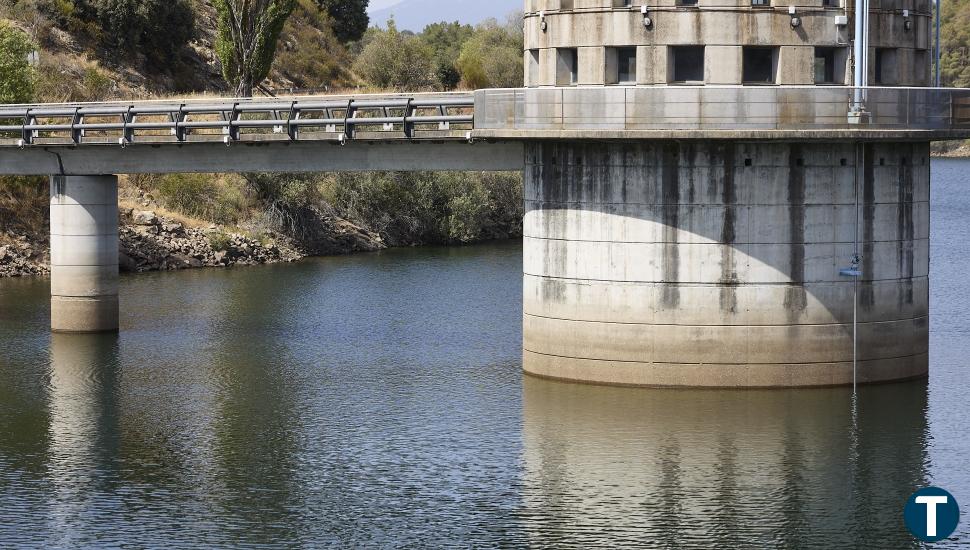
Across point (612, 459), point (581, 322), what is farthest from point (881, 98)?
Answer: point (612, 459)

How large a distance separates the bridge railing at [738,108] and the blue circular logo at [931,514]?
11933 mm

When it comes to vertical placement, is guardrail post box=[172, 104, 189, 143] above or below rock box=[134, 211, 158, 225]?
above

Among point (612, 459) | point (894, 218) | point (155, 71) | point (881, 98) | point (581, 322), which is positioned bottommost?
point (612, 459)

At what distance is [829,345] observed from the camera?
4309 cm

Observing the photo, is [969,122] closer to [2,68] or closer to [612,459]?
[612,459]

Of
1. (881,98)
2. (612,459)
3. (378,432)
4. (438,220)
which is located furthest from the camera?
(438,220)

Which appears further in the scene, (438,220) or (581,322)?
(438,220)

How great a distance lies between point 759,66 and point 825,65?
1.97m

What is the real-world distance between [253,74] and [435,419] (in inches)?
2332

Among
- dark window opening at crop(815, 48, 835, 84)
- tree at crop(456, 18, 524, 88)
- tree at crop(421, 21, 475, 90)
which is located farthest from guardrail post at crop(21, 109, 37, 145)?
tree at crop(456, 18, 524, 88)

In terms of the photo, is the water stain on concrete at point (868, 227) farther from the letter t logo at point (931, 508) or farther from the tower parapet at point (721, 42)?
the letter t logo at point (931, 508)

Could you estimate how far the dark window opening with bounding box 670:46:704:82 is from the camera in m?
43.2

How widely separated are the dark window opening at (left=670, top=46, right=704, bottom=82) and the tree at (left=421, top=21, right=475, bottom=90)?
86.7 meters

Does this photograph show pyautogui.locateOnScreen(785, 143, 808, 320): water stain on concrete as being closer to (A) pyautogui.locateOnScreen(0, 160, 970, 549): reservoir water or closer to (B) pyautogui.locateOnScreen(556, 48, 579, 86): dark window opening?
(A) pyautogui.locateOnScreen(0, 160, 970, 549): reservoir water
